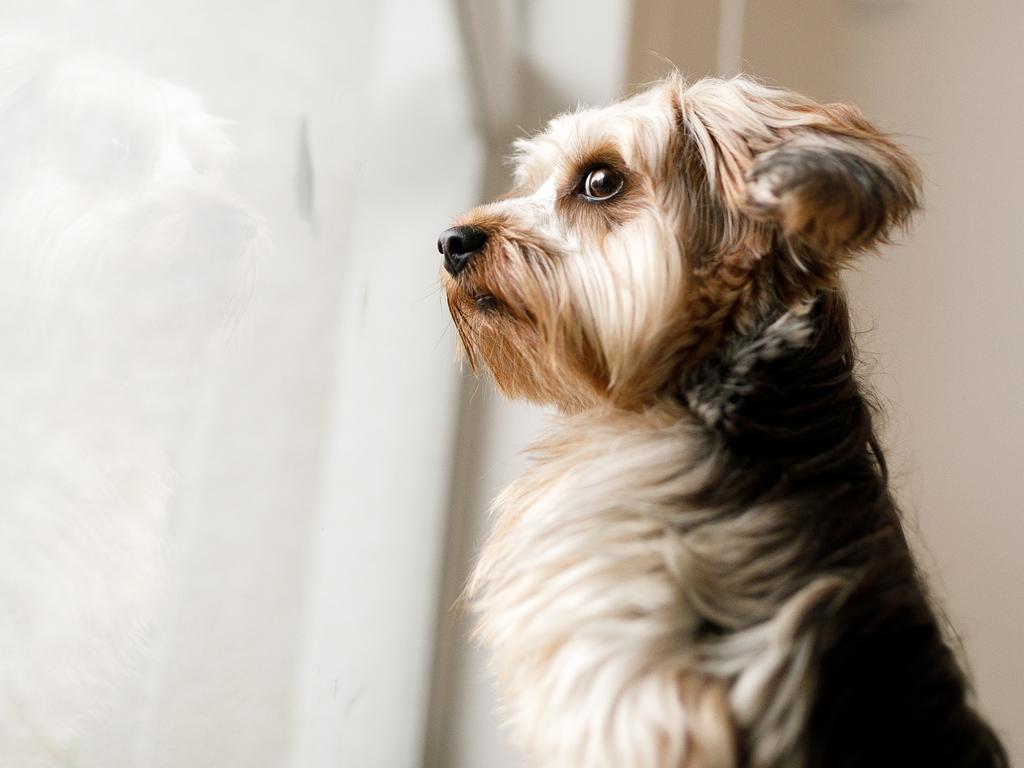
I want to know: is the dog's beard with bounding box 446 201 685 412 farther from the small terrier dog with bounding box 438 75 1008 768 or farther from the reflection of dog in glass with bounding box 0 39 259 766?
the reflection of dog in glass with bounding box 0 39 259 766

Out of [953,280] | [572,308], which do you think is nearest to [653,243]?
[572,308]

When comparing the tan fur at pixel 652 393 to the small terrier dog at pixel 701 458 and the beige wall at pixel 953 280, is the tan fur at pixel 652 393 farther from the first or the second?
the beige wall at pixel 953 280

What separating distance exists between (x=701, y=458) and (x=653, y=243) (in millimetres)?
180

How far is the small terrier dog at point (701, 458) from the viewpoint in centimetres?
50

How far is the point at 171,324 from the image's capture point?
0.57 meters

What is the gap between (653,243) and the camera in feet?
2.32

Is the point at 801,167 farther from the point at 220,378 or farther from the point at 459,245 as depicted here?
the point at 220,378

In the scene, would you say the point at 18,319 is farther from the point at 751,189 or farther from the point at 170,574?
the point at 751,189

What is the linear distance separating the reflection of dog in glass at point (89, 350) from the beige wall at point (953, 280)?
0.75 meters

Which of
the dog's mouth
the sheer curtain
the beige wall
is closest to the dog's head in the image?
the dog's mouth

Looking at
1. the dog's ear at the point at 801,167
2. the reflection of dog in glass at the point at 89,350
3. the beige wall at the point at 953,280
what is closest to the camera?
the reflection of dog in glass at the point at 89,350

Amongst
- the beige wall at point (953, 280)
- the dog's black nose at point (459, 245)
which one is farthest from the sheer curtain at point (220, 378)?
the beige wall at point (953, 280)

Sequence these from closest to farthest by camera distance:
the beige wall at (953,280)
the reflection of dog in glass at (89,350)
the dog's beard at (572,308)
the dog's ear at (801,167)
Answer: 1. the reflection of dog in glass at (89,350)
2. the dog's ear at (801,167)
3. the dog's beard at (572,308)
4. the beige wall at (953,280)

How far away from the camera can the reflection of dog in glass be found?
1.36ft
